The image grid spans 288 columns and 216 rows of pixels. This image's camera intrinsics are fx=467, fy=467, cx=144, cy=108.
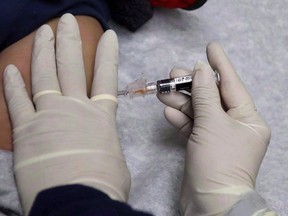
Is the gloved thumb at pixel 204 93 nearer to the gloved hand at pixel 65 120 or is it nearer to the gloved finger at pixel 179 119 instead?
the gloved finger at pixel 179 119

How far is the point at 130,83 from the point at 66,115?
237 millimetres

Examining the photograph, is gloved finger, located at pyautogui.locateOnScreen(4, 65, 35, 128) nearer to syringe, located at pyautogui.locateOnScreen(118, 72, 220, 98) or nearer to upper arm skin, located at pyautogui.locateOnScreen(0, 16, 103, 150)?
upper arm skin, located at pyautogui.locateOnScreen(0, 16, 103, 150)

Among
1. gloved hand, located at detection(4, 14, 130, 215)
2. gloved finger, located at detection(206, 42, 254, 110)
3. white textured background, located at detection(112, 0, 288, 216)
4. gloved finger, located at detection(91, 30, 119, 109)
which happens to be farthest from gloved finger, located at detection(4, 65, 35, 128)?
gloved finger, located at detection(206, 42, 254, 110)

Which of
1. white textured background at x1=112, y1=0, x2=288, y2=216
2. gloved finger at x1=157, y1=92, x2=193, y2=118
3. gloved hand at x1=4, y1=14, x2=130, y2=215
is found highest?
gloved hand at x1=4, y1=14, x2=130, y2=215

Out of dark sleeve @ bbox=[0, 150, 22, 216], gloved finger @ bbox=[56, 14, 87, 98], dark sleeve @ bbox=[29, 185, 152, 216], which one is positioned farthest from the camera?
gloved finger @ bbox=[56, 14, 87, 98]

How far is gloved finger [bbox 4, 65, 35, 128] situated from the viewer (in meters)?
0.85

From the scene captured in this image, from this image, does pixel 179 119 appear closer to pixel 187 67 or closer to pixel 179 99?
pixel 179 99

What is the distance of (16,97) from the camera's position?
864 millimetres

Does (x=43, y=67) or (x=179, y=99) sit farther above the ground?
(x=43, y=67)

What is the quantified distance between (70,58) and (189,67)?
1.14 ft

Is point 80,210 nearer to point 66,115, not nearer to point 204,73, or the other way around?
point 66,115

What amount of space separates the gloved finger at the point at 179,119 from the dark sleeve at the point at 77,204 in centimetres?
29

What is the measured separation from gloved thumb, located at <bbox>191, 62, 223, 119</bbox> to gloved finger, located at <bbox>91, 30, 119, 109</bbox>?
0.16 metres

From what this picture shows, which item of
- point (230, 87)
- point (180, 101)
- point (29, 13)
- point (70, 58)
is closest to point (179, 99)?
point (180, 101)
